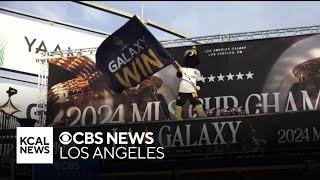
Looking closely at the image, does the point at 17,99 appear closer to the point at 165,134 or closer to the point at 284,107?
the point at 165,134

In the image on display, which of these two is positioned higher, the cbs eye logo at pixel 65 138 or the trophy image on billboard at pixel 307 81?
the trophy image on billboard at pixel 307 81

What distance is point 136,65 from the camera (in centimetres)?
1523

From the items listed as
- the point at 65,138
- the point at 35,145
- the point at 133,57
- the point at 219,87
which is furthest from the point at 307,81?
the point at 35,145

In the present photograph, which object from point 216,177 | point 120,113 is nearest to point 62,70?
point 120,113

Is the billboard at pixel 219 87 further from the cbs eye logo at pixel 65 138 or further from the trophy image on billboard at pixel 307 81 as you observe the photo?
the cbs eye logo at pixel 65 138

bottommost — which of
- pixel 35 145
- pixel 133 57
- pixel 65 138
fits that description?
pixel 35 145

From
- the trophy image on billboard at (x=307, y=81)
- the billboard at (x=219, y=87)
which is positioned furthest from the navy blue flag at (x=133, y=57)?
the trophy image on billboard at (x=307, y=81)

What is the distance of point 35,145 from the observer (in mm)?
15711

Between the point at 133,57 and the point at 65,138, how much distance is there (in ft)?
9.85

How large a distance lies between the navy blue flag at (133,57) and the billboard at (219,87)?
184 centimetres

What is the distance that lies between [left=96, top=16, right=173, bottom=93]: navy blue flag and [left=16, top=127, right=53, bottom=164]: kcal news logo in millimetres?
2378

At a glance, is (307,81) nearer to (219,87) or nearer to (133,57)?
(219,87)

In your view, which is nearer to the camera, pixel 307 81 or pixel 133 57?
pixel 133 57

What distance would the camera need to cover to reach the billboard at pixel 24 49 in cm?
2036
